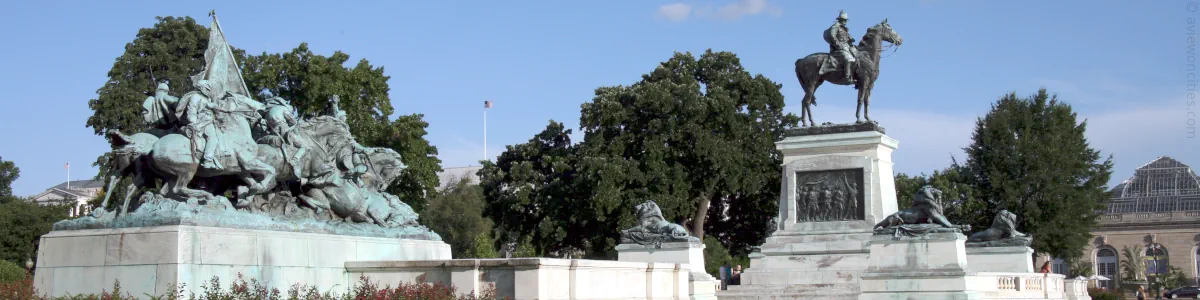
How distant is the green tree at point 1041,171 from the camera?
48062 mm

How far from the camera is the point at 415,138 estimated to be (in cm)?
4269

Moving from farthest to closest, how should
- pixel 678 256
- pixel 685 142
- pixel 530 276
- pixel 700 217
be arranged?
pixel 700 217
pixel 685 142
pixel 678 256
pixel 530 276

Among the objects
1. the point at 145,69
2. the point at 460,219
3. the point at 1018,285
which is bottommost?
the point at 1018,285

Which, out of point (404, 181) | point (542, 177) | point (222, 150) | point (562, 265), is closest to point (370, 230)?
point (222, 150)

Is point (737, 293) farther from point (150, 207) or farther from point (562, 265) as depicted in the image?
point (150, 207)

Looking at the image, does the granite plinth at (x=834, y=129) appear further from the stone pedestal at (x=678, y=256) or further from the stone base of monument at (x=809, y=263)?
the stone pedestal at (x=678, y=256)

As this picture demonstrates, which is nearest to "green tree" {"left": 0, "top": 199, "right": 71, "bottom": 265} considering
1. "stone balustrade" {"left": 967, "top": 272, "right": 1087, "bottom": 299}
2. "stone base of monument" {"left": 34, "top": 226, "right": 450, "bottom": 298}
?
"stone balustrade" {"left": 967, "top": 272, "right": 1087, "bottom": 299}

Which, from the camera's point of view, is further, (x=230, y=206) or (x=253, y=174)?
(x=253, y=174)

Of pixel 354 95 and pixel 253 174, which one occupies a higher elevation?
pixel 354 95

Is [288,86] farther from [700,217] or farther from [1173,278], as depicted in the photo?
[1173,278]

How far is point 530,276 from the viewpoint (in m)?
15.6

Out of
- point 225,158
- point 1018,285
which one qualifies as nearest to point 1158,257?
point 1018,285

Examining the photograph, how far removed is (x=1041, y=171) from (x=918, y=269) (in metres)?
26.1

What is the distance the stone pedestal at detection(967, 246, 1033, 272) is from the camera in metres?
29.5
